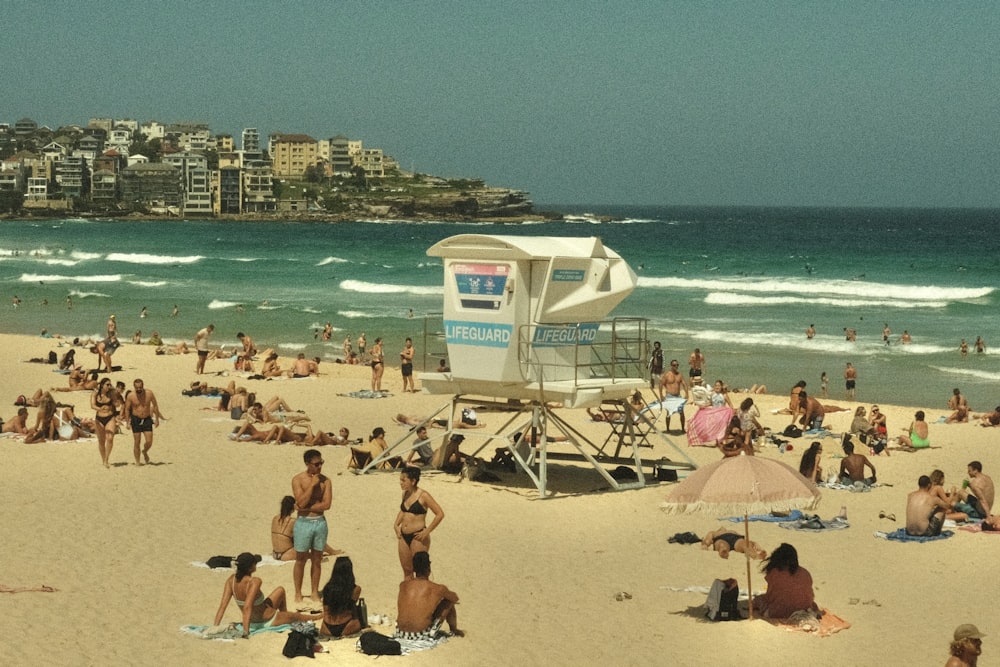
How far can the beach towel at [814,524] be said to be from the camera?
1429 cm

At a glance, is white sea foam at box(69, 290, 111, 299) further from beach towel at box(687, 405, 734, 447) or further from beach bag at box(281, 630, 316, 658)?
beach bag at box(281, 630, 316, 658)

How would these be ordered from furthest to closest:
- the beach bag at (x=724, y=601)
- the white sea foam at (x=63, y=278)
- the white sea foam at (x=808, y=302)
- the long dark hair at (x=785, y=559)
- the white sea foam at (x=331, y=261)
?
the white sea foam at (x=331, y=261)
the white sea foam at (x=63, y=278)
the white sea foam at (x=808, y=302)
the beach bag at (x=724, y=601)
the long dark hair at (x=785, y=559)

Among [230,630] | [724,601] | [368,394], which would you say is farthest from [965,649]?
[368,394]

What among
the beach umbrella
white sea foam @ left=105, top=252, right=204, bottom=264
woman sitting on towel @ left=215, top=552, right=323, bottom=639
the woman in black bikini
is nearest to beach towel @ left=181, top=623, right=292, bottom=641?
woman sitting on towel @ left=215, top=552, right=323, bottom=639

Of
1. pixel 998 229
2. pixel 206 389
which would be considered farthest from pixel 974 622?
pixel 998 229

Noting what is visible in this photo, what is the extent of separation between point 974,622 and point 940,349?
27274 mm

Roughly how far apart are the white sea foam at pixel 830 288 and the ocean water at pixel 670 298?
5.6 inches

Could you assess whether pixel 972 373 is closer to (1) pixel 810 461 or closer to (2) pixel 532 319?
(1) pixel 810 461

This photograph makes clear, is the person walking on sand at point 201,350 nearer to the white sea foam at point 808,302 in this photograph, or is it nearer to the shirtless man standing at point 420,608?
the shirtless man standing at point 420,608

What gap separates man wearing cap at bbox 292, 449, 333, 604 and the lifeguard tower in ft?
16.3

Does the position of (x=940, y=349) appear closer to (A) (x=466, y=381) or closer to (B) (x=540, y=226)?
(A) (x=466, y=381)

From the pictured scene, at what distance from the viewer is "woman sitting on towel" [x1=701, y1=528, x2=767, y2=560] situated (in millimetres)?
11930

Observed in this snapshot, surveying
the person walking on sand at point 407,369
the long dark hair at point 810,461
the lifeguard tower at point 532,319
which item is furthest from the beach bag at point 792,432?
the person walking on sand at point 407,369

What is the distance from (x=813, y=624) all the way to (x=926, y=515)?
375 centimetres
